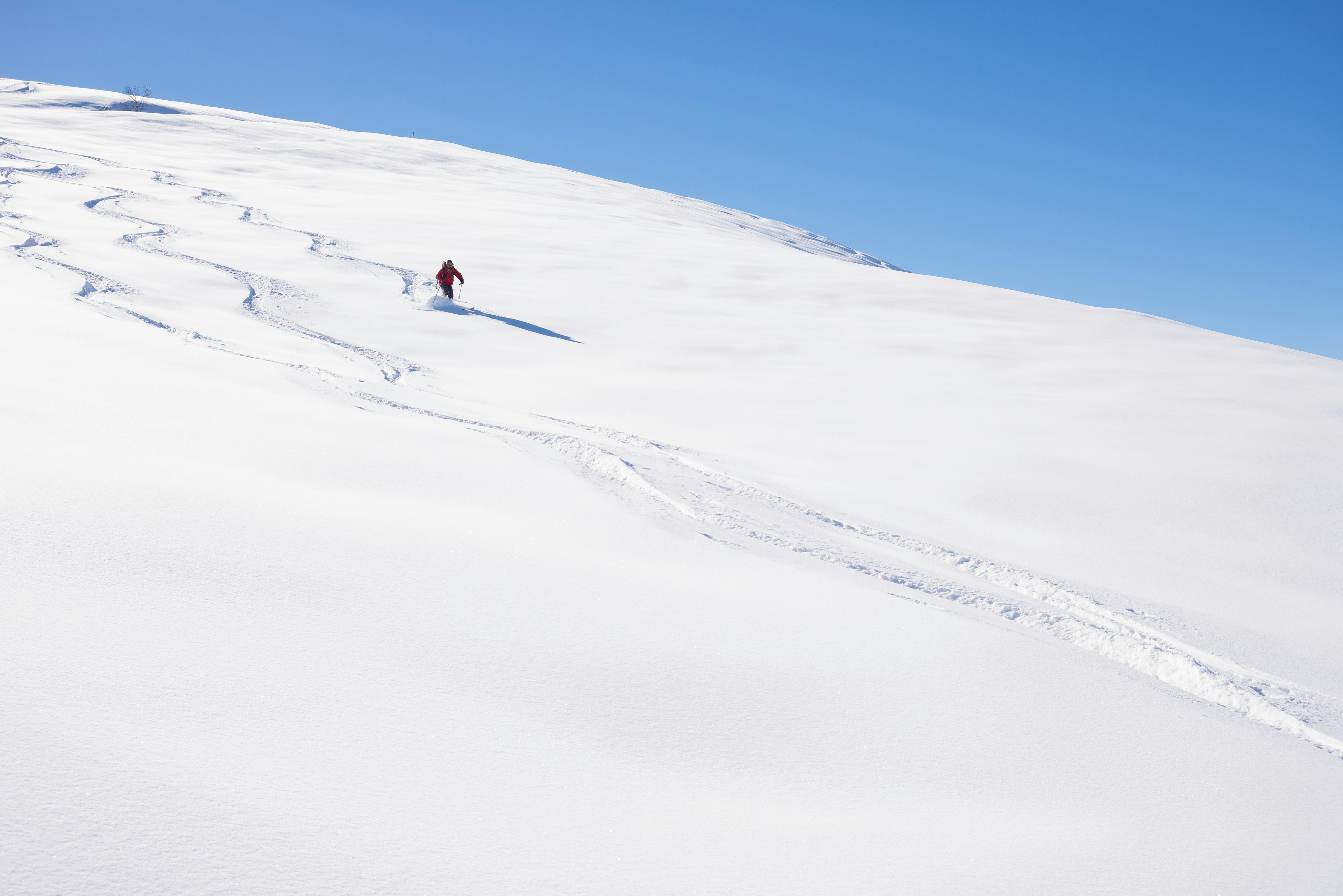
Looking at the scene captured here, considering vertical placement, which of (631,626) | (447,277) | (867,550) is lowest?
(631,626)

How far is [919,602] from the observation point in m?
4.00

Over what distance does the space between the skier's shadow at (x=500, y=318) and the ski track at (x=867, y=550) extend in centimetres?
276

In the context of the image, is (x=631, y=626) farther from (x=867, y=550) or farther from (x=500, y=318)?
(x=500, y=318)

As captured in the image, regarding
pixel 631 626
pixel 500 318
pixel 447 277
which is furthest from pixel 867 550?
pixel 447 277

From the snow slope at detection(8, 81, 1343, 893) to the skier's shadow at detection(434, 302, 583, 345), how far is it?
193 centimetres

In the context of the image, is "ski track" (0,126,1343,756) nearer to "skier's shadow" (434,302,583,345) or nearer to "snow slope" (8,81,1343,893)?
"snow slope" (8,81,1343,893)

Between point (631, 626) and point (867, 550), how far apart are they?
2.11 meters

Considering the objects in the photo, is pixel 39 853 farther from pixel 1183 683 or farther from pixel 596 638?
pixel 1183 683

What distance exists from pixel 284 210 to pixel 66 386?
608 inches

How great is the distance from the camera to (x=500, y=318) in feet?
39.0

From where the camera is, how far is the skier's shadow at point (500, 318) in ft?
37.2

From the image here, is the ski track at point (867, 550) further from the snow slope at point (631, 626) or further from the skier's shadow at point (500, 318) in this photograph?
the skier's shadow at point (500, 318)

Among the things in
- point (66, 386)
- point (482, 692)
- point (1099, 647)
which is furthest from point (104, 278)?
point (1099, 647)

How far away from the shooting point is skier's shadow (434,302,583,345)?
11.4 metres
